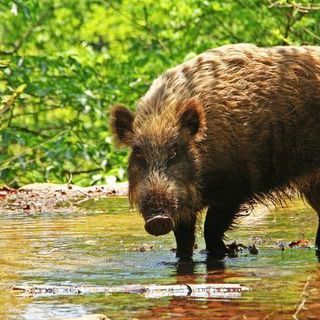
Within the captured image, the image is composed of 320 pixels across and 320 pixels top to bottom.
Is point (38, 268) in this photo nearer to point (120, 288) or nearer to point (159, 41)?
point (120, 288)

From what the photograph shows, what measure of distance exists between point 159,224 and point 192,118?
2.84 ft

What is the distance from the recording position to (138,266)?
6.11 meters

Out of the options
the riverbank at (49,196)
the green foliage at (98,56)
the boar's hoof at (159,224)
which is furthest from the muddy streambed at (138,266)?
the green foliage at (98,56)

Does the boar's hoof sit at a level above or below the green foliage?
above

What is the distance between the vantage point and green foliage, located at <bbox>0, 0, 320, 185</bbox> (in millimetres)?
14523

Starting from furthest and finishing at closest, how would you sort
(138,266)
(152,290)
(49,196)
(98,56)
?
(98,56)
(49,196)
(138,266)
(152,290)

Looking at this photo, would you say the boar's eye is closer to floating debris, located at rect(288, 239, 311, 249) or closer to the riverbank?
floating debris, located at rect(288, 239, 311, 249)

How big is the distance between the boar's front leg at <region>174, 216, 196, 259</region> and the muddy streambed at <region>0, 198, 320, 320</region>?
0.08 m

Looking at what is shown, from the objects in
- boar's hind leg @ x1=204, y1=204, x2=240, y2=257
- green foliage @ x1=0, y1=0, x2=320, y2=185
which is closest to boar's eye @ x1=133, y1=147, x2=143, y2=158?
boar's hind leg @ x1=204, y1=204, x2=240, y2=257

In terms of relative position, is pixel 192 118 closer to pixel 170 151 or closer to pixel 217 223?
pixel 170 151

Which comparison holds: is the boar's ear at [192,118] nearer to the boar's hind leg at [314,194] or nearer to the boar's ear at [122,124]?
the boar's ear at [122,124]

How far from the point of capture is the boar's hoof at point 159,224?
617 centimetres

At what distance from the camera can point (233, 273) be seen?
5.81m

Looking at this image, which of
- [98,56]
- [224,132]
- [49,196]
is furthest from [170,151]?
[98,56]
